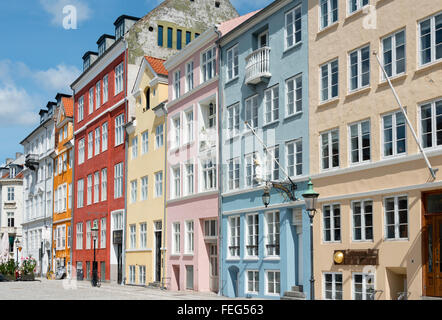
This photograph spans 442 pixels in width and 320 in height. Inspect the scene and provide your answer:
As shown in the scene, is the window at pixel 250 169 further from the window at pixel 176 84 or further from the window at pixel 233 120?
the window at pixel 176 84

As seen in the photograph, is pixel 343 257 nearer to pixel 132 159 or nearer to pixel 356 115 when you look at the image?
pixel 356 115

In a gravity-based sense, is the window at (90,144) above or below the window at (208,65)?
below

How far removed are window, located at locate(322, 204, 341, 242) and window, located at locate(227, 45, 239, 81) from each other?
9.92 meters

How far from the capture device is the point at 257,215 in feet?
94.7

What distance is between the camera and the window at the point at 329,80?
2414cm

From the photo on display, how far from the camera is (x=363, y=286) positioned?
21.8 m

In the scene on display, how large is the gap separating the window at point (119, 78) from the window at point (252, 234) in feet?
69.5

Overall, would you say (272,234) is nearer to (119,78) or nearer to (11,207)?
(119,78)

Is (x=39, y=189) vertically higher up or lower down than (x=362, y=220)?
higher up

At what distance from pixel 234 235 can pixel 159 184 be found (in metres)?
10.2

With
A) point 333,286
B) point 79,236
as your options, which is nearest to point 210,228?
point 333,286

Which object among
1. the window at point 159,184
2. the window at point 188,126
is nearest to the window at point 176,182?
the window at point 159,184

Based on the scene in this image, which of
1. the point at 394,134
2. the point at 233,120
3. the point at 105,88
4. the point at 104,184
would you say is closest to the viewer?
the point at 394,134
